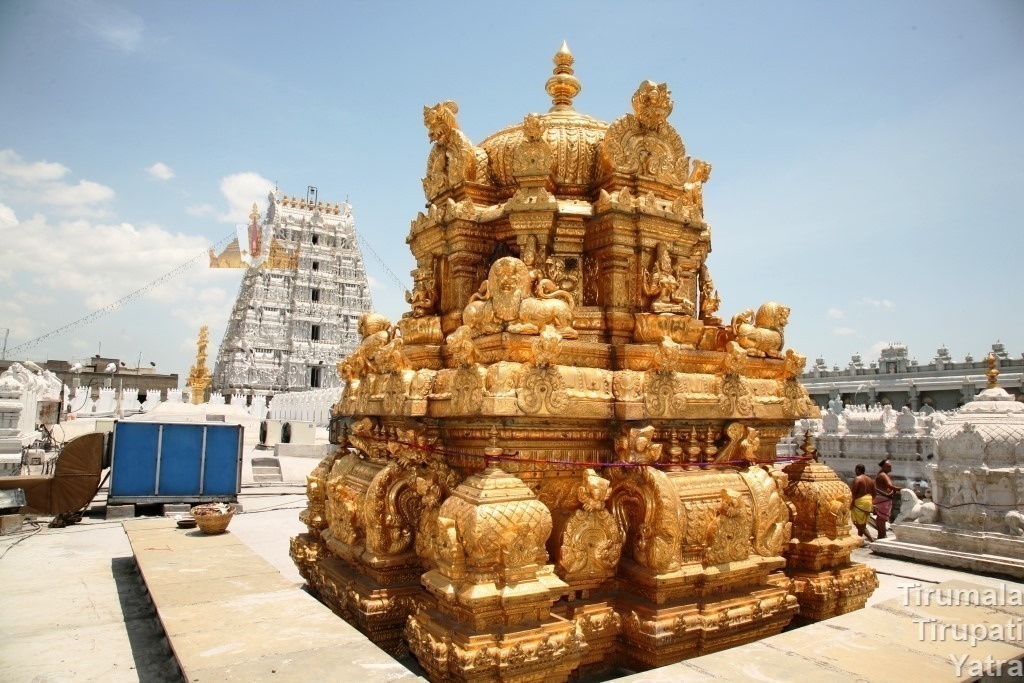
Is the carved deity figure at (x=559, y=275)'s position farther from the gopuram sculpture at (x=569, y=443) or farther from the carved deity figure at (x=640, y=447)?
the carved deity figure at (x=640, y=447)

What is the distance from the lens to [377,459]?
609 centimetres

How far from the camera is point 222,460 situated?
13.7m

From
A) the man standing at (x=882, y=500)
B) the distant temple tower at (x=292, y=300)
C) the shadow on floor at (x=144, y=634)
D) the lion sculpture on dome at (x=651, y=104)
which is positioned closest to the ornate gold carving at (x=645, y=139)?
the lion sculpture on dome at (x=651, y=104)

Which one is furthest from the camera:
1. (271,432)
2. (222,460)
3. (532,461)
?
(271,432)

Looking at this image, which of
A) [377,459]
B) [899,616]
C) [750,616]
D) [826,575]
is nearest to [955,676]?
[899,616]

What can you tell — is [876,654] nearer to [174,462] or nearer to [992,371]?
[992,371]

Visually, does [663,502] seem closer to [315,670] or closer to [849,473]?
[315,670]

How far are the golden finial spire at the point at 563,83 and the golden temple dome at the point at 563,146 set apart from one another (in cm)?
10

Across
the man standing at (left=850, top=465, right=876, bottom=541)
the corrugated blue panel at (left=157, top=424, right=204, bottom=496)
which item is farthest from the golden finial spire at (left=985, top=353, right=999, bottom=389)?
the corrugated blue panel at (left=157, top=424, right=204, bottom=496)

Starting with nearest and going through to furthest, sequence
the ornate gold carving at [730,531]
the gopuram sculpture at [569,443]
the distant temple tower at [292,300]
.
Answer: the gopuram sculpture at [569,443], the ornate gold carving at [730,531], the distant temple tower at [292,300]

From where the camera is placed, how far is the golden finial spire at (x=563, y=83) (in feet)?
23.8

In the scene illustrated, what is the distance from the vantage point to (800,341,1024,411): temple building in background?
35.2m

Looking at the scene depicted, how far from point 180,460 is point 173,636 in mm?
9991

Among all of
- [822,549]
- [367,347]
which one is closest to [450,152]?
[367,347]
